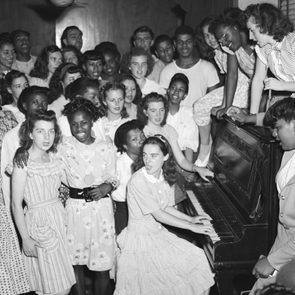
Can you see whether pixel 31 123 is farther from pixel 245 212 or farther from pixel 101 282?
pixel 245 212

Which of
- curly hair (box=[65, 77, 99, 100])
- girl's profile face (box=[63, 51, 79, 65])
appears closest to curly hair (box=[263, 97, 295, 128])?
curly hair (box=[65, 77, 99, 100])

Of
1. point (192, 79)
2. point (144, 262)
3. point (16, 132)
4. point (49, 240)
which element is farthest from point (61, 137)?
point (192, 79)

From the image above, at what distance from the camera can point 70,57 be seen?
5.68m

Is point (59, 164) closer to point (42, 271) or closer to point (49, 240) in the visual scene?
point (49, 240)

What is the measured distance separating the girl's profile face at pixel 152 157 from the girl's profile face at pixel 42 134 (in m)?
0.71

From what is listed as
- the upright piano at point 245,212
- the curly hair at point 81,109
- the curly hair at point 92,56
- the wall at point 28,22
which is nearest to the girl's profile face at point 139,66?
the curly hair at point 92,56

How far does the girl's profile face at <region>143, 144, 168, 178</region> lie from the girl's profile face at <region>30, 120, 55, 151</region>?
71cm

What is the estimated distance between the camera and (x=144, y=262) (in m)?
3.25

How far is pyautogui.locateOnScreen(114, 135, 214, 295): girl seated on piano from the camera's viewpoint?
10.6 ft

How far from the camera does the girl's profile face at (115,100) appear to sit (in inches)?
170

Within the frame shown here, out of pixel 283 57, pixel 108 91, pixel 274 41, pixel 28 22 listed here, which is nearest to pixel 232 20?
pixel 274 41

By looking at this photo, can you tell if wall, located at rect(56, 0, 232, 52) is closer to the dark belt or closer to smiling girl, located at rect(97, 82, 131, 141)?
smiling girl, located at rect(97, 82, 131, 141)

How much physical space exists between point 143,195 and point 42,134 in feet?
2.81

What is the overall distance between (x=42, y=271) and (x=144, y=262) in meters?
0.74
